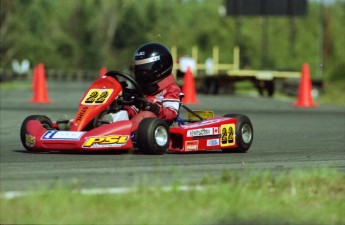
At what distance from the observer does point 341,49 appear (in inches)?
2980

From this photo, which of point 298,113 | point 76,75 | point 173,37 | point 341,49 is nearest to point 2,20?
point 76,75

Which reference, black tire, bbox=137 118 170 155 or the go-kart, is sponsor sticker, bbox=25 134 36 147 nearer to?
the go-kart

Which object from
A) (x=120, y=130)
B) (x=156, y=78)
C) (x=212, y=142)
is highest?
(x=156, y=78)

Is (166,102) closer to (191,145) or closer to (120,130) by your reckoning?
(191,145)

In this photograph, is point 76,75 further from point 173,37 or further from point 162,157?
A: point 162,157

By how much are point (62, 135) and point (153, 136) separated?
91cm

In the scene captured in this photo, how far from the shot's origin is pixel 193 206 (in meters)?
6.23

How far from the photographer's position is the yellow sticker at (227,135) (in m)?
10.8

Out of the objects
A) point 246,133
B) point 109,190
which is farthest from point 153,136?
point 109,190

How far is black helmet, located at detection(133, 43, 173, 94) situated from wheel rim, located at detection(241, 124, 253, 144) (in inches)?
39.8

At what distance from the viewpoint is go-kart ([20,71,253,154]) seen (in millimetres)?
9930

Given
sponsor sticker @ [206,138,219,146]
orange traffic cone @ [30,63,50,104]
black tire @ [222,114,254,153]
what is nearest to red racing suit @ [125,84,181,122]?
sponsor sticker @ [206,138,219,146]

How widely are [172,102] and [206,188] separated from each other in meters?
4.06

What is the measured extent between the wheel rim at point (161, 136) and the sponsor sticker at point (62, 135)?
0.73 metres
